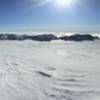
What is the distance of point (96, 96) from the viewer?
319cm

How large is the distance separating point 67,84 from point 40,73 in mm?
1256

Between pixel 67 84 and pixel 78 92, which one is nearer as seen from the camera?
pixel 78 92

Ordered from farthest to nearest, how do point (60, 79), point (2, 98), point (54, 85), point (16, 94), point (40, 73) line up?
1. point (40, 73)
2. point (60, 79)
3. point (54, 85)
4. point (16, 94)
5. point (2, 98)

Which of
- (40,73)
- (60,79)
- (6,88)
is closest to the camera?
(6,88)

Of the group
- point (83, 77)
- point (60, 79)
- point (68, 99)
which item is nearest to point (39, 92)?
point (68, 99)

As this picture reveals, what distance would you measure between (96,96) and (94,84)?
79 centimetres

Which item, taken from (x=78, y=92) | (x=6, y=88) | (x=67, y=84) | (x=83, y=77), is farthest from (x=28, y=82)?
(x=83, y=77)

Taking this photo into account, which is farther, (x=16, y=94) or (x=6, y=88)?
(x=6, y=88)

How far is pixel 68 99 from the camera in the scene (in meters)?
3.05

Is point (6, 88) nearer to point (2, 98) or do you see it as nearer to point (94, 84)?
point (2, 98)

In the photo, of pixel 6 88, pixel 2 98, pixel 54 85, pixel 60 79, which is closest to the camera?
pixel 2 98

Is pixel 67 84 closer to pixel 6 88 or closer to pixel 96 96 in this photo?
pixel 96 96

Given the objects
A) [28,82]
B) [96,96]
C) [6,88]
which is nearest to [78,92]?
[96,96]

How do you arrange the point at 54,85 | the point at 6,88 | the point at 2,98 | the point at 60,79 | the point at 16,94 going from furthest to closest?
the point at 60,79 → the point at 54,85 → the point at 6,88 → the point at 16,94 → the point at 2,98
